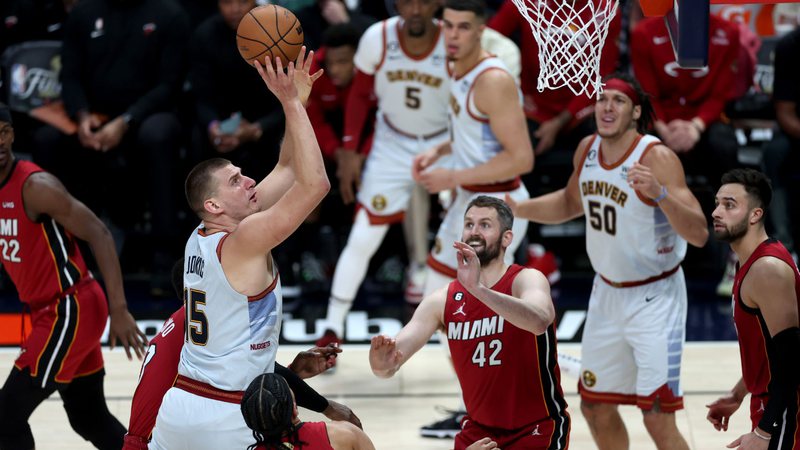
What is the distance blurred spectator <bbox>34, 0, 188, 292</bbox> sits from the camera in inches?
352

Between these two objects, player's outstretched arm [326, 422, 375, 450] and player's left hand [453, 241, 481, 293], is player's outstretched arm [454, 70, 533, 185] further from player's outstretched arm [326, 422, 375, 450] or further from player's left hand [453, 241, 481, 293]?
player's outstretched arm [326, 422, 375, 450]

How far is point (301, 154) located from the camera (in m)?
4.53

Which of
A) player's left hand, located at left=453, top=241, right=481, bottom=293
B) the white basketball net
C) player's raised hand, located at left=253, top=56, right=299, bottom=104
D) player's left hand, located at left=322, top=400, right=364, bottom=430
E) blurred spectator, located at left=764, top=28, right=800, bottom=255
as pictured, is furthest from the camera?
blurred spectator, located at left=764, top=28, right=800, bottom=255

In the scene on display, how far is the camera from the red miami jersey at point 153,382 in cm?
505

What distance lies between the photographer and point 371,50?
8.15 m

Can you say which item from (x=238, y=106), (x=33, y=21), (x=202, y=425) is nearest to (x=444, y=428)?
(x=202, y=425)

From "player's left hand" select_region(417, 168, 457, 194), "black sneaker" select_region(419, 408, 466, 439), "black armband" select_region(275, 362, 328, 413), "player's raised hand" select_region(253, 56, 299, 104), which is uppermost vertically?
"player's raised hand" select_region(253, 56, 299, 104)

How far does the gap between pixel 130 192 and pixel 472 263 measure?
5280 mm

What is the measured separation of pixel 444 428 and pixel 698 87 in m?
3.45

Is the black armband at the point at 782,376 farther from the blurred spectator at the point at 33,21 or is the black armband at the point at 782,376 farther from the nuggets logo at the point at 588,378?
the blurred spectator at the point at 33,21

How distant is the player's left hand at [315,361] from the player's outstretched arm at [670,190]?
1.59m

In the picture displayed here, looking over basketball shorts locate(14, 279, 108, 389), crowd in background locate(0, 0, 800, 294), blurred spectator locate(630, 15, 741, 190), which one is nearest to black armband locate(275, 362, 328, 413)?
basketball shorts locate(14, 279, 108, 389)

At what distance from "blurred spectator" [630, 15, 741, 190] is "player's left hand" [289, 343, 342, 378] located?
14.6 ft

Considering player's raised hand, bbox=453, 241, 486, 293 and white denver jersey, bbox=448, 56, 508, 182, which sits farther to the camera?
white denver jersey, bbox=448, 56, 508, 182
